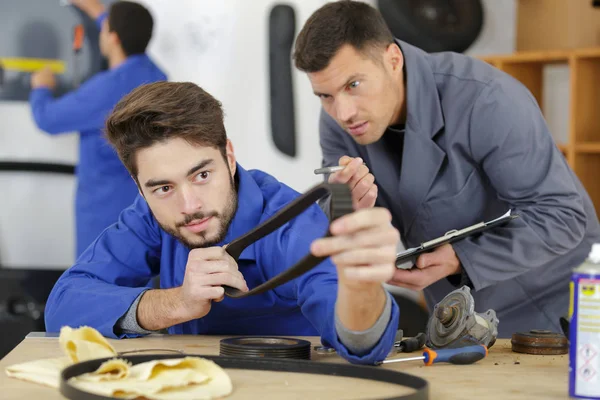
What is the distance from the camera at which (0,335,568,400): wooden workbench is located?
1.08 meters

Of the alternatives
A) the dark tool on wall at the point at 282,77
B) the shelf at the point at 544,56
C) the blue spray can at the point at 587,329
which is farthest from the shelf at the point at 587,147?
the blue spray can at the point at 587,329

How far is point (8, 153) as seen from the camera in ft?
12.4

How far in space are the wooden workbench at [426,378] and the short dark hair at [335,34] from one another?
84 cm

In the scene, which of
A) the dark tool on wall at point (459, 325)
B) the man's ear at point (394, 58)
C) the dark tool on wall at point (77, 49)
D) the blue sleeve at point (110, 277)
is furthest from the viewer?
the dark tool on wall at point (77, 49)

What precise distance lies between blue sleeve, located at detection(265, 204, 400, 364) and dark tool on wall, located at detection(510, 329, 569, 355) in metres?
0.28

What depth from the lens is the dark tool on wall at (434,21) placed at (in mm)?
3576

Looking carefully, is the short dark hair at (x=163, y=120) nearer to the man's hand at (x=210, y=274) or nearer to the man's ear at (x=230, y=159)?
the man's ear at (x=230, y=159)

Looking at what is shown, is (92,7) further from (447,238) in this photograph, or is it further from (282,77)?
(447,238)

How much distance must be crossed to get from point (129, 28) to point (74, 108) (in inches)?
16.2

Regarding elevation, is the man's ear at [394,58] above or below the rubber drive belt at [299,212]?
above

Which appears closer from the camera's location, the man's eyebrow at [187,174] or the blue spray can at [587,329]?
the blue spray can at [587,329]

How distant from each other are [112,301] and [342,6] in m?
0.97

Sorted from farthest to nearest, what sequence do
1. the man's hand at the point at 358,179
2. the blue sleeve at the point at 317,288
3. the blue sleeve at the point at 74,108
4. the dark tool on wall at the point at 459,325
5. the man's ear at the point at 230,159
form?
the blue sleeve at the point at 74,108
the man's hand at the point at 358,179
the man's ear at the point at 230,159
the dark tool on wall at the point at 459,325
the blue sleeve at the point at 317,288

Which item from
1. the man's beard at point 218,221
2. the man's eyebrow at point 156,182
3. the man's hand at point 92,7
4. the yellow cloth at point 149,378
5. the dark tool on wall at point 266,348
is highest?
the man's hand at point 92,7
